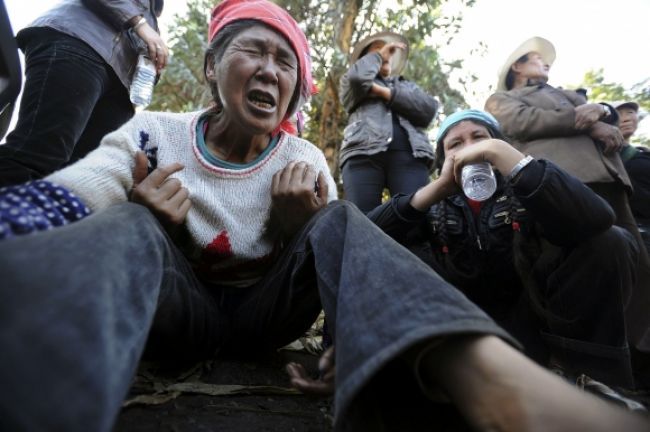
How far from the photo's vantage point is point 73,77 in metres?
1.71

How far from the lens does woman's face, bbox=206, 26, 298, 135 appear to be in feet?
5.23

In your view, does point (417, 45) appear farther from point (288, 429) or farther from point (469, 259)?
point (288, 429)

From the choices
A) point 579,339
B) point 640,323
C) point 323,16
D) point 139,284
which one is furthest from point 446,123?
point 323,16

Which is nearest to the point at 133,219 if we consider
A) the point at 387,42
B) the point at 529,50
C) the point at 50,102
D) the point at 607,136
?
the point at 50,102

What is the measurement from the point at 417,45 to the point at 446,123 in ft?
15.1

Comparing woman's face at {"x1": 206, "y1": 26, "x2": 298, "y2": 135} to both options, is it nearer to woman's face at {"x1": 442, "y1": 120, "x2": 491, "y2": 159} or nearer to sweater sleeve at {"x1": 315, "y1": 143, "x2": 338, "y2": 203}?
sweater sleeve at {"x1": 315, "y1": 143, "x2": 338, "y2": 203}

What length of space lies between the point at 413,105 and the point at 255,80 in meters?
1.89

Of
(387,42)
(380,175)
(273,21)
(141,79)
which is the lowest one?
(380,175)

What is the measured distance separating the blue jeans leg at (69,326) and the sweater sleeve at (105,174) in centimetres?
33

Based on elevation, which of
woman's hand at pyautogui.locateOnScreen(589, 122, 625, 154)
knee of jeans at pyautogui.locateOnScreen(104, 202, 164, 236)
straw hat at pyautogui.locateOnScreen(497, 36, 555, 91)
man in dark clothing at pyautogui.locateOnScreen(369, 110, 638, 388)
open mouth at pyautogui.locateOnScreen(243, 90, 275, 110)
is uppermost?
straw hat at pyautogui.locateOnScreen(497, 36, 555, 91)

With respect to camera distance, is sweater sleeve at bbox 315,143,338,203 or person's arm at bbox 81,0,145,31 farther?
person's arm at bbox 81,0,145,31

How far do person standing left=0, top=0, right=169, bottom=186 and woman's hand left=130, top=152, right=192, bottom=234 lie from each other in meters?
0.58

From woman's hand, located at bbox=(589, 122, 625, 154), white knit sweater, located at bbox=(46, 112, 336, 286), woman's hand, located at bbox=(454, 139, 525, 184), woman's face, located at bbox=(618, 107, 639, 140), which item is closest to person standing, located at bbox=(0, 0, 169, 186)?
white knit sweater, located at bbox=(46, 112, 336, 286)

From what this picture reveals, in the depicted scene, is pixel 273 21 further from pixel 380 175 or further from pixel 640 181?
pixel 640 181
